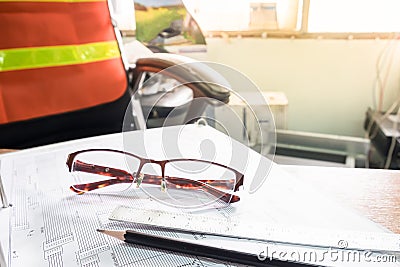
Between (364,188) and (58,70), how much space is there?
71cm

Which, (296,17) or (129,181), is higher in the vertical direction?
(296,17)

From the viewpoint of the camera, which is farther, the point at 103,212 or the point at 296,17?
the point at 296,17

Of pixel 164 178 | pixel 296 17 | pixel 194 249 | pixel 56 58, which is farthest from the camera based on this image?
pixel 296 17

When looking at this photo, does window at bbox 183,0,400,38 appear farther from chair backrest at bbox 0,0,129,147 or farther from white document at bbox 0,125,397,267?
white document at bbox 0,125,397,267

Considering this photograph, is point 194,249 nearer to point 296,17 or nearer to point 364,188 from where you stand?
point 364,188

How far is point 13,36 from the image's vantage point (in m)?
0.80

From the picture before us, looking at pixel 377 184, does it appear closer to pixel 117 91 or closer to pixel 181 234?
pixel 181 234

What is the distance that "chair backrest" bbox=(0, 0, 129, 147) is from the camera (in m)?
0.80

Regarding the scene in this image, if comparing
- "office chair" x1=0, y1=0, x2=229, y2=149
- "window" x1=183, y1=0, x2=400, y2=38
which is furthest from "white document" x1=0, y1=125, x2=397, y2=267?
"window" x1=183, y1=0, x2=400, y2=38

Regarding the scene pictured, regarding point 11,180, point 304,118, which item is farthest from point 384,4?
point 11,180

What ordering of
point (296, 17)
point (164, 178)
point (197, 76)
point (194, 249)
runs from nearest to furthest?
1. point (194, 249)
2. point (164, 178)
3. point (197, 76)
4. point (296, 17)

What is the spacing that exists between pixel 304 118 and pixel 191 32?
1.88 feet

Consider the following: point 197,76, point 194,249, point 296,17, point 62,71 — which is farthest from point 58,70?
point 296,17

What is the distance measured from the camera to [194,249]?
32 cm
